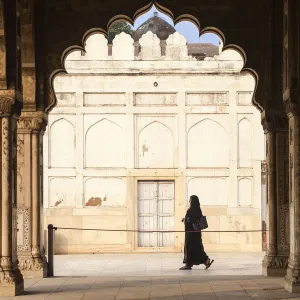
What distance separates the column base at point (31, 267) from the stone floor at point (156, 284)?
0.23 metres

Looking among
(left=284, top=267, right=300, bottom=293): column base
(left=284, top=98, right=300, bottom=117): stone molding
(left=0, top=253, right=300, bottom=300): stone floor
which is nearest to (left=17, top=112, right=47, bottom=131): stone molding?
(left=0, top=253, right=300, bottom=300): stone floor

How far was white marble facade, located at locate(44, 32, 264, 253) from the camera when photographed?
22438 mm

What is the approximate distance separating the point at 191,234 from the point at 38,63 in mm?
5079

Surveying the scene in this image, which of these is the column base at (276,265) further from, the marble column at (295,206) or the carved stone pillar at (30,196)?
the carved stone pillar at (30,196)

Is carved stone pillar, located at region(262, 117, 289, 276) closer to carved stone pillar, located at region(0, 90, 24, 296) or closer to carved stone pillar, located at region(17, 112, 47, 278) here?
carved stone pillar, located at region(17, 112, 47, 278)

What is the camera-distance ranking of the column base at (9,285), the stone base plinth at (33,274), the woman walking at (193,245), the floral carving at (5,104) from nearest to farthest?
the column base at (9,285), the floral carving at (5,104), the stone base plinth at (33,274), the woman walking at (193,245)

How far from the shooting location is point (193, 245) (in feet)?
55.5

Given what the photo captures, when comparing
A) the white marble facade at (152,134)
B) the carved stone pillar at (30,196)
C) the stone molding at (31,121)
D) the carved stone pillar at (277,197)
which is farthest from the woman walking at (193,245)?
the white marble facade at (152,134)

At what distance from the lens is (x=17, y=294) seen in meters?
11.0

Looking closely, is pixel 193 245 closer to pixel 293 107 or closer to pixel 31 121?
pixel 31 121

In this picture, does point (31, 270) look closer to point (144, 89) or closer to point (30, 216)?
point (30, 216)

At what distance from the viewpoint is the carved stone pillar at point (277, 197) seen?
13.7 m

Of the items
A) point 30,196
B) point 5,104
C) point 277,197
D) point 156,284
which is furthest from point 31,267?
point 277,197

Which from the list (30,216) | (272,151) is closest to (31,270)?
(30,216)
